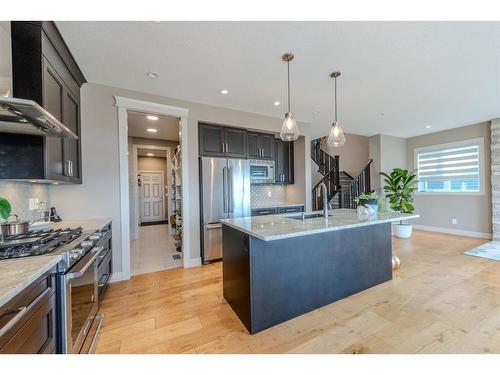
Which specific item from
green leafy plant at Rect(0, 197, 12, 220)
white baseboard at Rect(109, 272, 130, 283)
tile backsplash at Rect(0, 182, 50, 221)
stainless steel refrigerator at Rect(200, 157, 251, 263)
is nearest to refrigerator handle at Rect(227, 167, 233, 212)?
stainless steel refrigerator at Rect(200, 157, 251, 263)

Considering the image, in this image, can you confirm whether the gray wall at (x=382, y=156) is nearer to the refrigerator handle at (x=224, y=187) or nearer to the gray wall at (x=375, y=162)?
the gray wall at (x=375, y=162)

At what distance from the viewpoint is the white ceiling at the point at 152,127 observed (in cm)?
424

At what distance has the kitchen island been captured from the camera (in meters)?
1.76

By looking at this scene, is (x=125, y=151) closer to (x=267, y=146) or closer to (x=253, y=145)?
(x=253, y=145)

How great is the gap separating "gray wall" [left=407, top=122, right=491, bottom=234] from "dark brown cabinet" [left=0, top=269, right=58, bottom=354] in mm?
7381

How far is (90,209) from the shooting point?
2.74 metres

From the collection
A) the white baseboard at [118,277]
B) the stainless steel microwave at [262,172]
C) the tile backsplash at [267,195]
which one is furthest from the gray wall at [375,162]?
the white baseboard at [118,277]

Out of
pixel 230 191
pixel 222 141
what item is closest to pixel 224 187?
pixel 230 191

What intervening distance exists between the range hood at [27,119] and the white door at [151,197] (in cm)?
602

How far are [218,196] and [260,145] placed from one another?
1.39 metres

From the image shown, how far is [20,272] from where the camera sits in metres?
0.97

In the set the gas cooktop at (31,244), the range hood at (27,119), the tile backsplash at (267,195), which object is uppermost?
the range hood at (27,119)

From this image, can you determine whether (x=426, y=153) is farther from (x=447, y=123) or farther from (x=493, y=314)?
(x=493, y=314)
